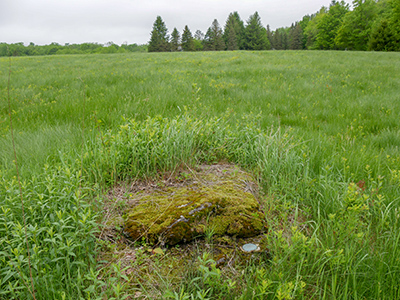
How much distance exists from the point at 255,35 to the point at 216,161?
77.4m

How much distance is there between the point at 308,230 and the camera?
205 cm

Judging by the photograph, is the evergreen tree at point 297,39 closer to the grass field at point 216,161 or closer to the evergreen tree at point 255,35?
the evergreen tree at point 255,35

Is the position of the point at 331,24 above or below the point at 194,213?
above

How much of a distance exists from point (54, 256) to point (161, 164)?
139 centimetres

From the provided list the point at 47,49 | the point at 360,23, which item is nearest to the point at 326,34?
the point at 360,23

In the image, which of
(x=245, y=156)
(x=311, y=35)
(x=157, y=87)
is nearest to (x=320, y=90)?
(x=157, y=87)

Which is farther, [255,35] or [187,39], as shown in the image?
[255,35]

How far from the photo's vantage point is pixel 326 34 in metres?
59.2

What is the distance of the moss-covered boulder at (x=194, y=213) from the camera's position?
6.27ft

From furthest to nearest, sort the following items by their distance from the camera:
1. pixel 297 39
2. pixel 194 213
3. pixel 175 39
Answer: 1. pixel 297 39
2. pixel 175 39
3. pixel 194 213

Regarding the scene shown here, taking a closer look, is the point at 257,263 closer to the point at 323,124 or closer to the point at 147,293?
the point at 147,293

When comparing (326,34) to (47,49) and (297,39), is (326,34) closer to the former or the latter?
(297,39)

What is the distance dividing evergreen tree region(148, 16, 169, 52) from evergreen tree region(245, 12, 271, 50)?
25.0 metres

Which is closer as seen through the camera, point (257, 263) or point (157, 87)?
point (257, 263)
